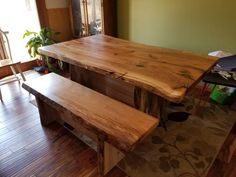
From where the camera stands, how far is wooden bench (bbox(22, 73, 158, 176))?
1174 mm

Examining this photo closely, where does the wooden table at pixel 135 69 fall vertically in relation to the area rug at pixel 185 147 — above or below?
above

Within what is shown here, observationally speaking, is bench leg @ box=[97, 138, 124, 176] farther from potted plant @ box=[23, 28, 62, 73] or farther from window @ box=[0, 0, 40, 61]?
window @ box=[0, 0, 40, 61]

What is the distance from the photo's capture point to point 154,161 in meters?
1.59

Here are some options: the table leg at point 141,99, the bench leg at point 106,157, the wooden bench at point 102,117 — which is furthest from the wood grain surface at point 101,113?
the table leg at point 141,99

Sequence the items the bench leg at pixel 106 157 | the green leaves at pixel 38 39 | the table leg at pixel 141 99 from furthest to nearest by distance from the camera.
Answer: the green leaves at pixel 38 39, the table leg at pixel 141 99, the bench leg at pixel 106 157

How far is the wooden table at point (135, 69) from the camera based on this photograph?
128cm

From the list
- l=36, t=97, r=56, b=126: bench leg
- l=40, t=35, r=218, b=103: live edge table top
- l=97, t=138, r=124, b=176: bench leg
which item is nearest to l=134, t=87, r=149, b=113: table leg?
l=40, t=35, r=218, b=103: live edge table top

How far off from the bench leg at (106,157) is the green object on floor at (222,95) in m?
1.46

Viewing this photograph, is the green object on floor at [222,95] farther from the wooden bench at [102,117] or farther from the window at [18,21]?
the window at [18,21]

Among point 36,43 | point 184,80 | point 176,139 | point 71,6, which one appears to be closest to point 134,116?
point 184,80

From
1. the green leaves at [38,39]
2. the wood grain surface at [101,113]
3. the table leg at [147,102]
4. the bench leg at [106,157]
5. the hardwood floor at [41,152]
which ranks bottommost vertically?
the hardwood floor at [41,152]

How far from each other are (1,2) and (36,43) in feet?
2.59

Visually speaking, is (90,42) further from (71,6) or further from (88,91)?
(71,6)

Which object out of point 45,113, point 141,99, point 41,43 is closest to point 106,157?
point 141,99
